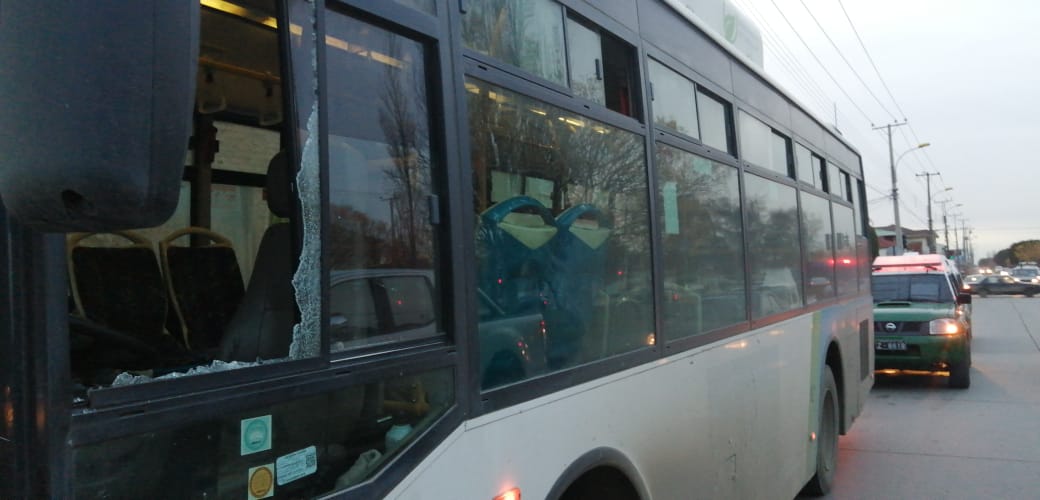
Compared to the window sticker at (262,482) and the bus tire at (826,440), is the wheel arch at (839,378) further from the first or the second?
the window sticker at (262,482)

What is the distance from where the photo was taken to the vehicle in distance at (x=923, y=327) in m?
12.1

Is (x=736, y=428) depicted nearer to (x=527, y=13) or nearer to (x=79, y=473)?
(x=527, y=13)

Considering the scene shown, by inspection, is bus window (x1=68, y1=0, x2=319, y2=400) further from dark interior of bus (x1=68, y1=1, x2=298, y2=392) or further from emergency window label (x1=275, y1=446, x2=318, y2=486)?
emergency window label (x1=275, y1=446, x2=318, y2=486)

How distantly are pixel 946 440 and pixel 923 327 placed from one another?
3848mm

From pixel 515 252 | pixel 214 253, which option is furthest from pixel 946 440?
pixel 214 253

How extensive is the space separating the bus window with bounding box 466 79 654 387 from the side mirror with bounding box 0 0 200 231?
123 centimetres

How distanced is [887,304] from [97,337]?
1328 centimetres

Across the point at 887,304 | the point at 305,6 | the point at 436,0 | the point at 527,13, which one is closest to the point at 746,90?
the point at 527,13

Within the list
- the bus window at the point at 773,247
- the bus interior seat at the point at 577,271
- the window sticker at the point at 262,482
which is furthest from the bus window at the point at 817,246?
the window sticker at the point at 262,482

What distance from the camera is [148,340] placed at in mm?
2344

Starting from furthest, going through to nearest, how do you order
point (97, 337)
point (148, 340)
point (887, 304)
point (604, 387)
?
point (887, 304), point (604, 387), point (148, 340), point (97, 337)

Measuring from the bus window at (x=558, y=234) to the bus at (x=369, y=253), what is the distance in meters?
0.01

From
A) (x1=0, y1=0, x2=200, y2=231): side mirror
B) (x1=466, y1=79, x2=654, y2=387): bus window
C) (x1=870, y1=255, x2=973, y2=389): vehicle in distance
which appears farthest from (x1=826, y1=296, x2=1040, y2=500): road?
(x1=0, y1=0, x2=200, y2=231): side mirror

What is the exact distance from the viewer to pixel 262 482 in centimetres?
161
